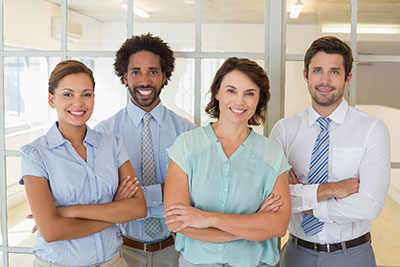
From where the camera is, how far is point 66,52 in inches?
104

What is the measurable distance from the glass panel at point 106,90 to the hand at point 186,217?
102 cm

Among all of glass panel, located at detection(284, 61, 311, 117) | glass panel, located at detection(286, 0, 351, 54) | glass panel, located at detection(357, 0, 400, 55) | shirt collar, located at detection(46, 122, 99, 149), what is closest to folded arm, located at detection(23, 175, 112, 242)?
shirt collar, located at detection(46, 122, 99, 149)

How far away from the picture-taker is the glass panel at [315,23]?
2523 millimetres

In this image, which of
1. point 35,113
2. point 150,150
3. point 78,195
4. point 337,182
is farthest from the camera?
point 35,113

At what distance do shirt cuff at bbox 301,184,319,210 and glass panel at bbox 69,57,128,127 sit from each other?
1193 mm

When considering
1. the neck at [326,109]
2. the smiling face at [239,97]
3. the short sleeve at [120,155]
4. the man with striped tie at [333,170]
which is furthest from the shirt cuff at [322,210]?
the short sleeve at [120,155]

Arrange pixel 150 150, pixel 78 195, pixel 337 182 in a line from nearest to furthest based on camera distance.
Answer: pixel 78 195
pixel 337 182
pixel 150 150

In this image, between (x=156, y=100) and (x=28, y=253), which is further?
(x=28, y=253)

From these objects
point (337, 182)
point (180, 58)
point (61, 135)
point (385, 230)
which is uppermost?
point (180, 58)

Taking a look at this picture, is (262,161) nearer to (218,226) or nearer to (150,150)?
(218,226)

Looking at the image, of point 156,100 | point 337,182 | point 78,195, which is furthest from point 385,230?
point 78,195

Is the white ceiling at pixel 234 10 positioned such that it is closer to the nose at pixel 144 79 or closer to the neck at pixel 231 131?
the nose at pixel 144 79

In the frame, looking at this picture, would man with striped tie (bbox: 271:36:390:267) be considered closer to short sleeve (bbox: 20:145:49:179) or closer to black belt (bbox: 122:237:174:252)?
black belt (bbox: 122:237:174:252)

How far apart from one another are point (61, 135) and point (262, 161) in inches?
34.6
